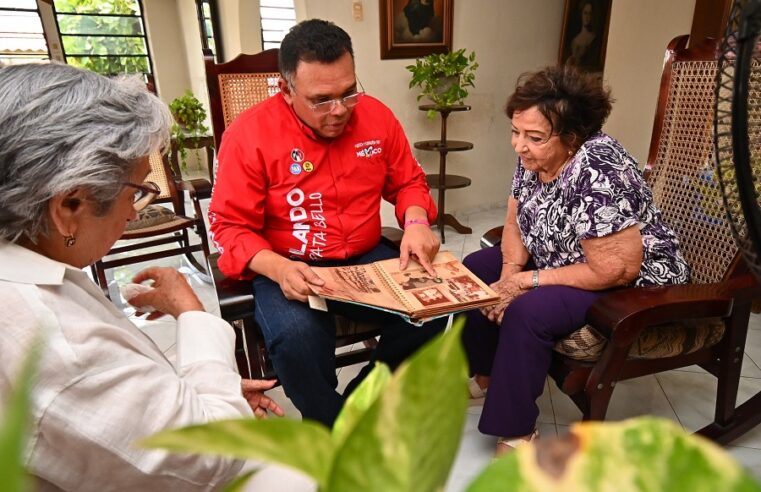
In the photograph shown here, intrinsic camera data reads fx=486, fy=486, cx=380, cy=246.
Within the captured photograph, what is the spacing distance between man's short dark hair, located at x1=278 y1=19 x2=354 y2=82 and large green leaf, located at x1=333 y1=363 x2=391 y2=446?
1.23m

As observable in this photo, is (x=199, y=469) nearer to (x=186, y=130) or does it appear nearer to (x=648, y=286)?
(x=648, y=286)

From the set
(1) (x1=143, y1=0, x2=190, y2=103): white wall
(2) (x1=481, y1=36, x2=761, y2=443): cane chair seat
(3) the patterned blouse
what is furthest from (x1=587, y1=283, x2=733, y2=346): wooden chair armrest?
(1) (x1=143, y1=0, x2=190, y2=103): white wall

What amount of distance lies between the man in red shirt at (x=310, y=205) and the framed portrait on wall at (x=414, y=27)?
1670mm

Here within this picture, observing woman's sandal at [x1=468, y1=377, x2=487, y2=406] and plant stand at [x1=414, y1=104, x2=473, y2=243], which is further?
plant stand at [x1=414, y1=104, x2=473, y2=243]

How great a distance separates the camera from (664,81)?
163cm

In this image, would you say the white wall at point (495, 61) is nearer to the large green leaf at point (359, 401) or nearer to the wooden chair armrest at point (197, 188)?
the wooden chair armrest at point (197, 188)

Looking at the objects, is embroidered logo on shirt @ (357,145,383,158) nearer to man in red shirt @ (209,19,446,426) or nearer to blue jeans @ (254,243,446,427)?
man in red shirt @ (209,19,446,426)

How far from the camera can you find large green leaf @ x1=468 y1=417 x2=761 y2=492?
6.7 inches

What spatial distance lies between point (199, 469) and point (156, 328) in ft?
5.89

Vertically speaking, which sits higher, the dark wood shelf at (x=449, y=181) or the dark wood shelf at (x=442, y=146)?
the dark wood shelf at (x=442, y=146)

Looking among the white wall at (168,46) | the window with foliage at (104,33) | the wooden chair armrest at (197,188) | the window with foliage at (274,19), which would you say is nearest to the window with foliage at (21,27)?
the window with foliage at (104,33)

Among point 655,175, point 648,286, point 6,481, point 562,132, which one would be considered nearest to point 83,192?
point 6,481

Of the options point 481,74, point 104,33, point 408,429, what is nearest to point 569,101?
point 408,429

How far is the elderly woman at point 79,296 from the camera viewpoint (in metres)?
0.60
